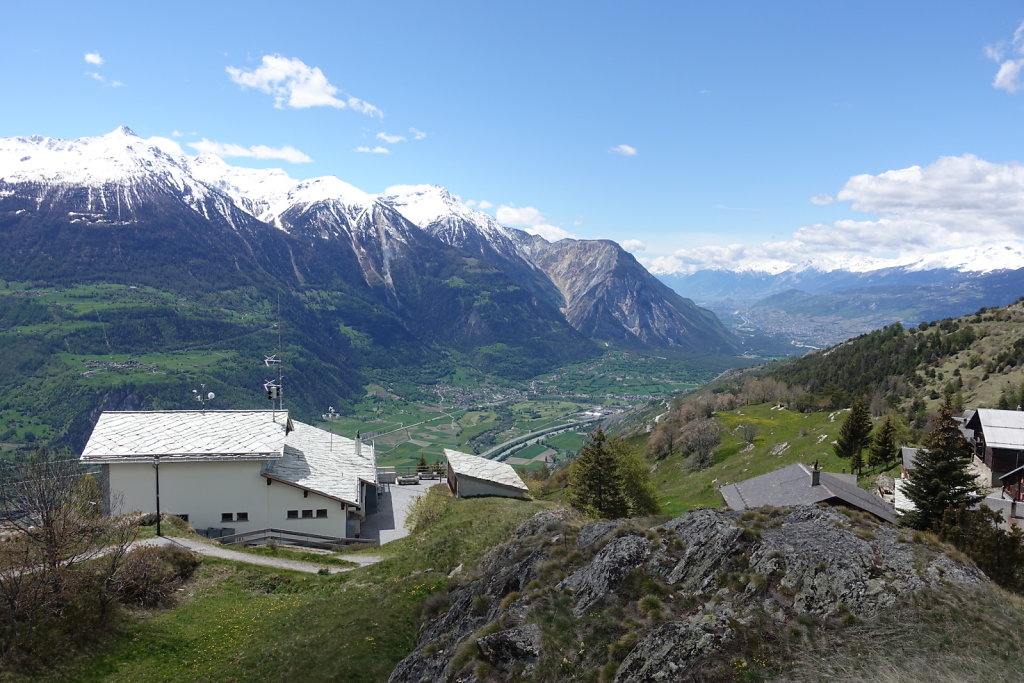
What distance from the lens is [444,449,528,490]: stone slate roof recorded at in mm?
52000

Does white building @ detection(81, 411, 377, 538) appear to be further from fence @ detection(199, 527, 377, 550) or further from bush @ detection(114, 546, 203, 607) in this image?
bush @ detection(114, 546, 203, 607)

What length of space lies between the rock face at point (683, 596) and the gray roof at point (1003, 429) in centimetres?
4073

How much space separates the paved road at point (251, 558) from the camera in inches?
1176

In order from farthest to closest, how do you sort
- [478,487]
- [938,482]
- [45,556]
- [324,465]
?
[478,487], [324,465], [938,482], [45,556]

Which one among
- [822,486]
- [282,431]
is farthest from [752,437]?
[282,431]

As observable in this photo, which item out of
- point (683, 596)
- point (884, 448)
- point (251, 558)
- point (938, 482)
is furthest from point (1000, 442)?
point (251, 558)

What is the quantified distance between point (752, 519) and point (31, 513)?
26.2 metres

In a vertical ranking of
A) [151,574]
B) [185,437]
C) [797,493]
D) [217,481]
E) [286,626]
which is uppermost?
[185,437]

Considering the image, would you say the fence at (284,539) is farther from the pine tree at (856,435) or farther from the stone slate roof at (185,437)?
the pine tree at (856,435)

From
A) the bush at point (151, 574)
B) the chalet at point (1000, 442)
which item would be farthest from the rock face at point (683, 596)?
the chalet at point (1000, 442)

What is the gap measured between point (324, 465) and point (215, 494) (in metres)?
8.01

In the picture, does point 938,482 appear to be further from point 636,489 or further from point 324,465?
point 324,465

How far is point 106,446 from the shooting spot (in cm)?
3825

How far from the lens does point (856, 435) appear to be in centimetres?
5509
